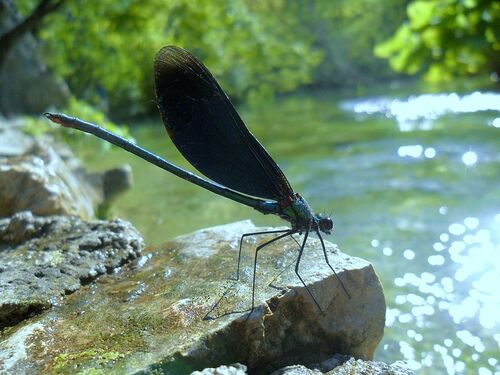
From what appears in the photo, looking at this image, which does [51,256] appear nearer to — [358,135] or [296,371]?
[296,371]

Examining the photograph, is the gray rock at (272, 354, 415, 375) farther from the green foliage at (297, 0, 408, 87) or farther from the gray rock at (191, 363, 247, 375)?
the green foliage at (297, 0, 408, 87)

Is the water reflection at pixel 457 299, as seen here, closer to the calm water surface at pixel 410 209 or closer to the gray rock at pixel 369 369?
the calm water surface at pixel 410 209

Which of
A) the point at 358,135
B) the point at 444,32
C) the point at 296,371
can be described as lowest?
the point at 358,135

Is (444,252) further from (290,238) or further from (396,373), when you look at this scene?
(396,373)

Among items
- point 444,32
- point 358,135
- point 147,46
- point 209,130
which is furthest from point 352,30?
point 209,130

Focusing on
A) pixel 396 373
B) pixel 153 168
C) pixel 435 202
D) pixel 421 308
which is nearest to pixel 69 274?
pixel 396 373

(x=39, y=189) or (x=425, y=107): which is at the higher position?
(x=39, y=189)
